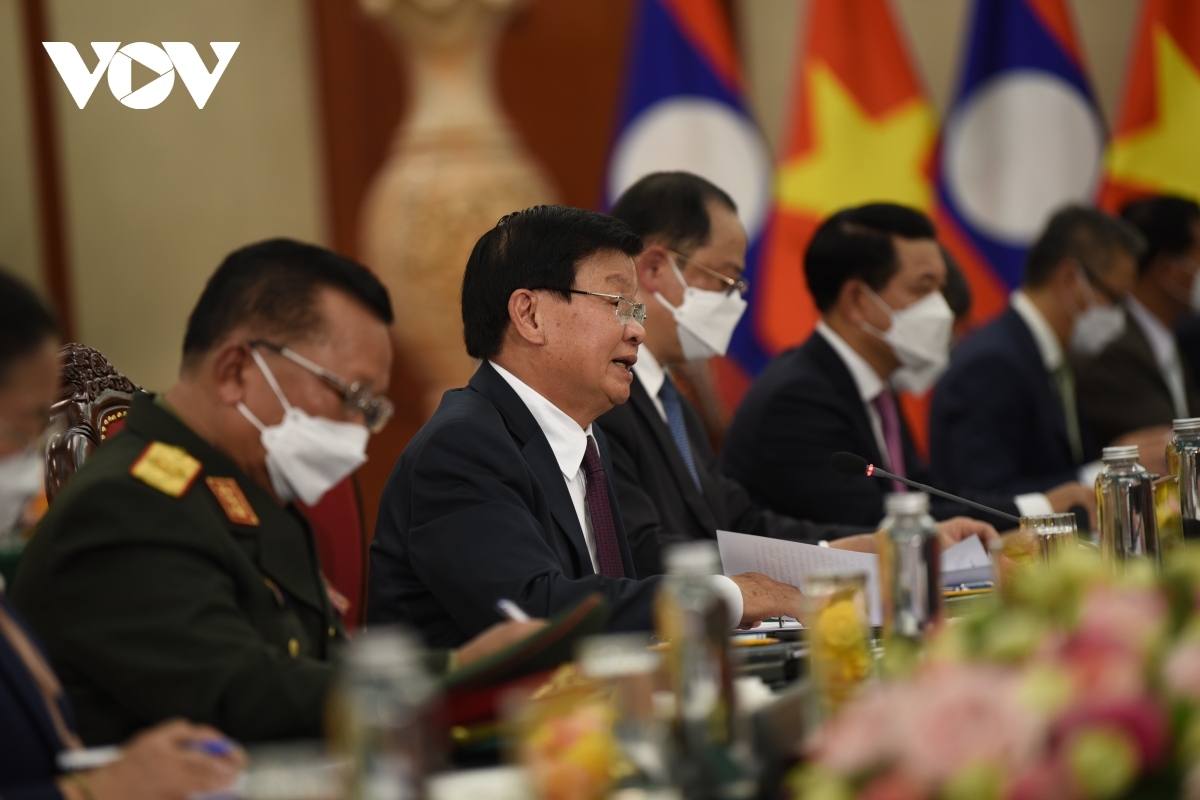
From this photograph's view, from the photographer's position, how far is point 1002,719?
1.06 meters

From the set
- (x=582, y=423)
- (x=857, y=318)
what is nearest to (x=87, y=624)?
(x=582, y=423)

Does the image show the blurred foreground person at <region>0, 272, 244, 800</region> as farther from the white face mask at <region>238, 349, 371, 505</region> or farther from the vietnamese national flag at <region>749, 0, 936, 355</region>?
the vietnamese national flag at <region>749, 0, 936, 355</region>

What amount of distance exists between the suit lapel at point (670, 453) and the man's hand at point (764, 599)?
75 centimetres

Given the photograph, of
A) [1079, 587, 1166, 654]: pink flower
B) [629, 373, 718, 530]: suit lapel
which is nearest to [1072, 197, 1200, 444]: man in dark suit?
[629, 373, 718, 530]: suit lapel

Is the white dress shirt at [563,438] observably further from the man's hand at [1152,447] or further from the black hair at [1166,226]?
the black hair at [1166,226]

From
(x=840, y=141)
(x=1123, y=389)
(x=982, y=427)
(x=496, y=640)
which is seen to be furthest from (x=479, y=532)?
(x=840, y=141)

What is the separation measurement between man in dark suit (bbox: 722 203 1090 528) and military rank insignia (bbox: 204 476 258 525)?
173cm

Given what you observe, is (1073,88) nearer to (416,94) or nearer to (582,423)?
(416,94)

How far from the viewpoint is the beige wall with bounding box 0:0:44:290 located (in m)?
5.39

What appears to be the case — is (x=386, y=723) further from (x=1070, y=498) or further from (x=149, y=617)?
(x=1070, y=498)

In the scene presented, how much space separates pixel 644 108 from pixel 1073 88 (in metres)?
1.55

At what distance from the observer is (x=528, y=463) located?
2371mm

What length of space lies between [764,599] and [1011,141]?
3.76 m

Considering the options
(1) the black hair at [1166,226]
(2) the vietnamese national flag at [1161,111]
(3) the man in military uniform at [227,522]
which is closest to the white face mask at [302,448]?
(3) the man in military uniform at [227,522]
